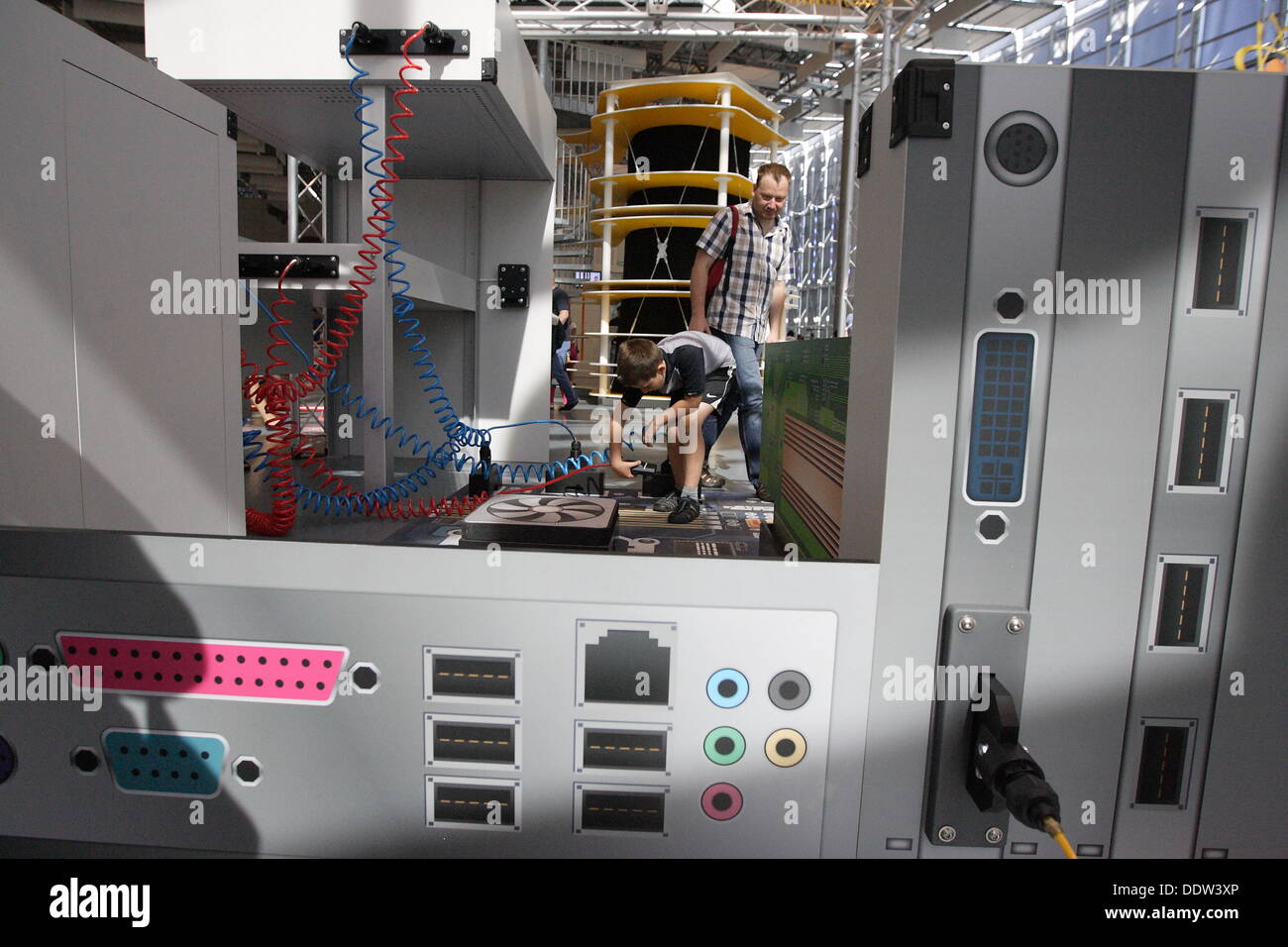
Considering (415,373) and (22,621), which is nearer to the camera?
(22,621)

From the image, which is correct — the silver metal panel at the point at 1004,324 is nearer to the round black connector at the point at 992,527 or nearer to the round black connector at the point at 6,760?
the round black connector at the point at 992,527

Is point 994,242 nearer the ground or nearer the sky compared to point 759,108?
nearer the ground

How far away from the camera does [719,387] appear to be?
3145 millimetres

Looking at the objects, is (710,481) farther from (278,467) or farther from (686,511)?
(278,467)

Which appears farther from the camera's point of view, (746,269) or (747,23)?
(747,23)

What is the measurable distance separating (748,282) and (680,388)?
65 cm

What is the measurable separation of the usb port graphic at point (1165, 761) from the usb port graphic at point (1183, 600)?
0.20 feet

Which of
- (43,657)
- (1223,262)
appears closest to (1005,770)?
(1223,262)

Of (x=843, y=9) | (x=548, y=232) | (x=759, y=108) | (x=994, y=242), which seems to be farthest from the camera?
(x=843, y=9)

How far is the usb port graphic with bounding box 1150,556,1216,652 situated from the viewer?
53cm

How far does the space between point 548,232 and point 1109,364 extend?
313 centimetres
